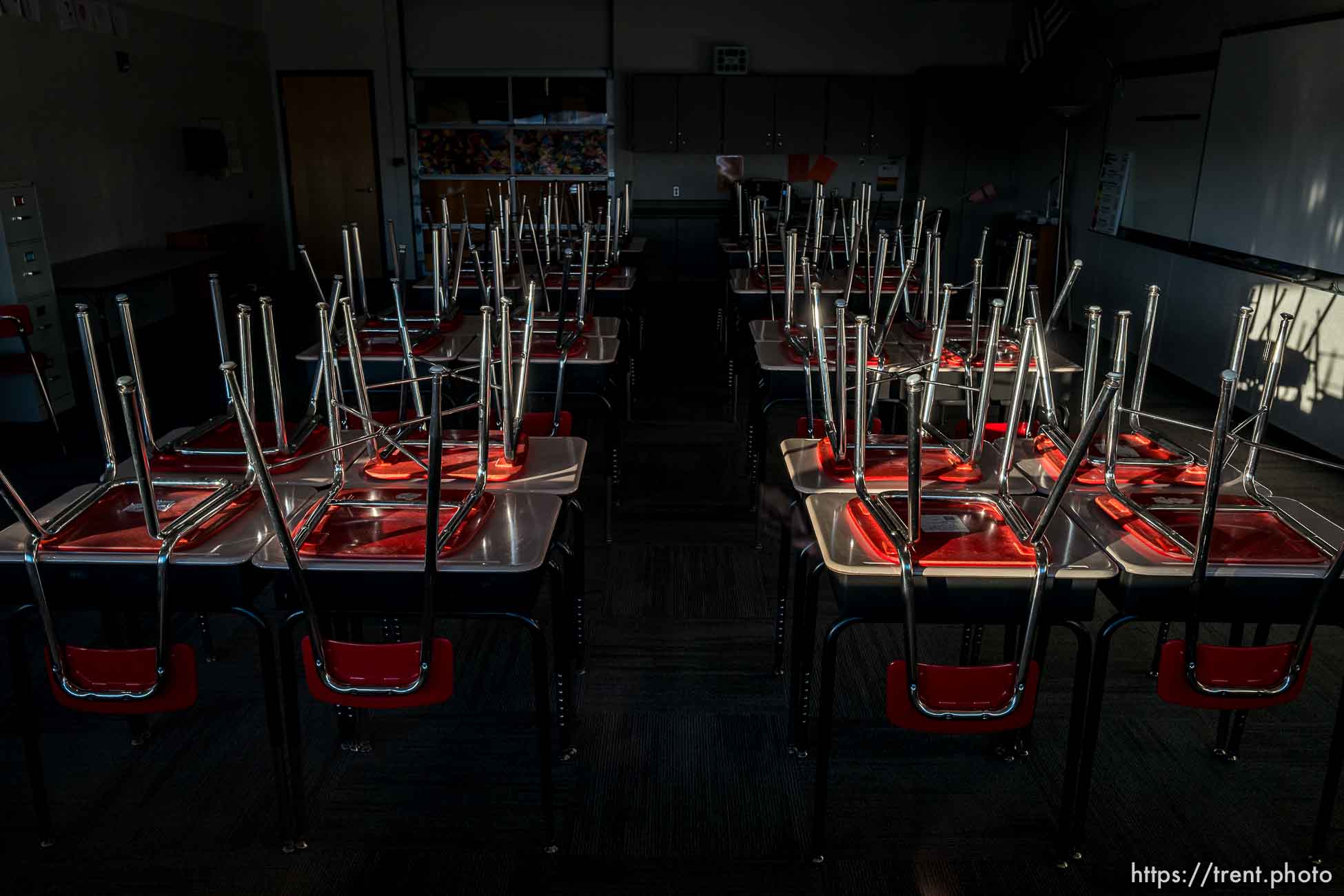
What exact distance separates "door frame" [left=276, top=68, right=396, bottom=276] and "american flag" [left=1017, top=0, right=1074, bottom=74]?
599cm

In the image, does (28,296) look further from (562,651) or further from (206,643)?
(562,651)

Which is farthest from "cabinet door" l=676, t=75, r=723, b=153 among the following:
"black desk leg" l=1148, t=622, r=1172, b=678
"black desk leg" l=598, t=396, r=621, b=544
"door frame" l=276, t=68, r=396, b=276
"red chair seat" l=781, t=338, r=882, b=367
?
"black desk leg" l=1148, t=622, r=1172, b=678

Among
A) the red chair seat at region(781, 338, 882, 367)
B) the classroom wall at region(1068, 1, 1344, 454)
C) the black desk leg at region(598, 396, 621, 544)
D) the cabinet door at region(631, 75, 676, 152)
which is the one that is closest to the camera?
the red chair seat at region(781, 338, 882, 367)

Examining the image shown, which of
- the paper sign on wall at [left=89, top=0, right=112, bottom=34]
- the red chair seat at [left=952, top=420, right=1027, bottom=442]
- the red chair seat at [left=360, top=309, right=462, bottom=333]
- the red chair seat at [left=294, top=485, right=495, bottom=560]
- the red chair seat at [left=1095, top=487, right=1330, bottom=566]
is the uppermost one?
the paper sign on wall at [left=89, top=0, right=112, bottom=34]

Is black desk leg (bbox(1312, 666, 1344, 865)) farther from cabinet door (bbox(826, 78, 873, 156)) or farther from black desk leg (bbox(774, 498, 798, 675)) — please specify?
cabinet door (bbox(826, 78, 873, 156))

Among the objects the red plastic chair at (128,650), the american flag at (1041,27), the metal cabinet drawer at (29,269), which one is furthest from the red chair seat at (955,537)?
the american flag at (1041,27)

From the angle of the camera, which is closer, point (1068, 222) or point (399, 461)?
point (399, 461)

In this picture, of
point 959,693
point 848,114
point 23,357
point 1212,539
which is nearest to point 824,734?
point 959,693

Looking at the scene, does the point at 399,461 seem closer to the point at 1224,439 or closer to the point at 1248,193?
the point at 1224,439

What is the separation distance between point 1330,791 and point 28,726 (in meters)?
2.62

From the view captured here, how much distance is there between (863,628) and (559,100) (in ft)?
25.6

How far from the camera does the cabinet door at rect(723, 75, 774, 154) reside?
939 centimetres

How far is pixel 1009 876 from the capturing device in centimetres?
202

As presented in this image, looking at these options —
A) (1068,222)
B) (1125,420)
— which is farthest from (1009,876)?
(1068,222)
